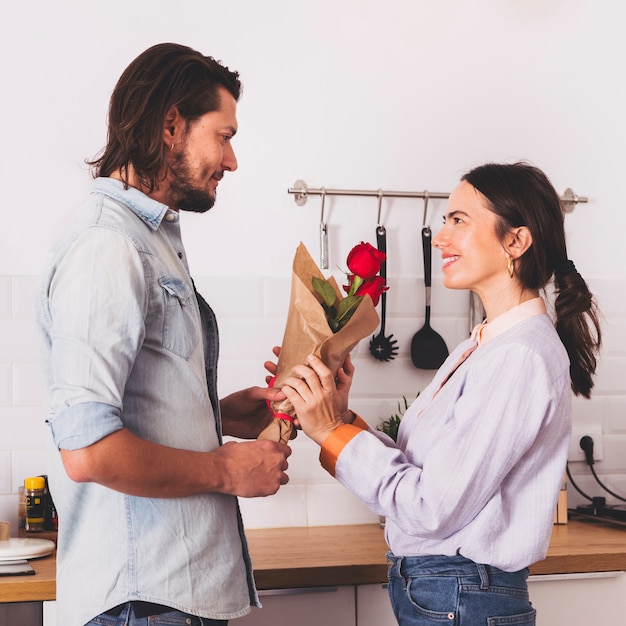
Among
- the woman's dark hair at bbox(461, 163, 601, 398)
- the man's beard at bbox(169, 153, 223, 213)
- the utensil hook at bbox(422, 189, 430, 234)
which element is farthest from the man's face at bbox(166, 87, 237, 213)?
the utensil hook at bbox(422, 189, 430, 234)

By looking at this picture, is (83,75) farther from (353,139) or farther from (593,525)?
(593,525)

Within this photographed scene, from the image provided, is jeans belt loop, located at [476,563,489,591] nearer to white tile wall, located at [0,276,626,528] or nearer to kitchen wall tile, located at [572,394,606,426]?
white tile wall, located at [0,276,626,528]

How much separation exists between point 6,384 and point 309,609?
96 centimetres

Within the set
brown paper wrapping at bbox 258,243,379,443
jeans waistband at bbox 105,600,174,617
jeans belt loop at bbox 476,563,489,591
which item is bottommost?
jeans belt loop at bbox 476,563,489,591

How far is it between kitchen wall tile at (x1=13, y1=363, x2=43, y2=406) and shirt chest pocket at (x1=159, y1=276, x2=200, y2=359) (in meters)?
1.08

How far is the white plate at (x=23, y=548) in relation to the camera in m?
1.87

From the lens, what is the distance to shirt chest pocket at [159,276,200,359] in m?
1.28

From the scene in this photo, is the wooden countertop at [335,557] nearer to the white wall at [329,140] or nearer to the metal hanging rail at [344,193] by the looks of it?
the white wall at [329,140]

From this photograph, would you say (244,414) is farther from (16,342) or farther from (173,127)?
(16,342)

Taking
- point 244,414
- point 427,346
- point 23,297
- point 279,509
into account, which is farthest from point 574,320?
point 23,297

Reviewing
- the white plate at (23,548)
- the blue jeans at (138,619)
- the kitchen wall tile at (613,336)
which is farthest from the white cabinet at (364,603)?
the kitchen wall tile at (613,336)

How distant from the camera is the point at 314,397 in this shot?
1494 mm

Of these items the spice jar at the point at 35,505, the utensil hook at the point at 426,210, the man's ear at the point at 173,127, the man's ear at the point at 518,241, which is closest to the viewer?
the man's ear at the point at 173,127

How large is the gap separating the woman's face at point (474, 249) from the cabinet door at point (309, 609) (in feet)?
2.48
